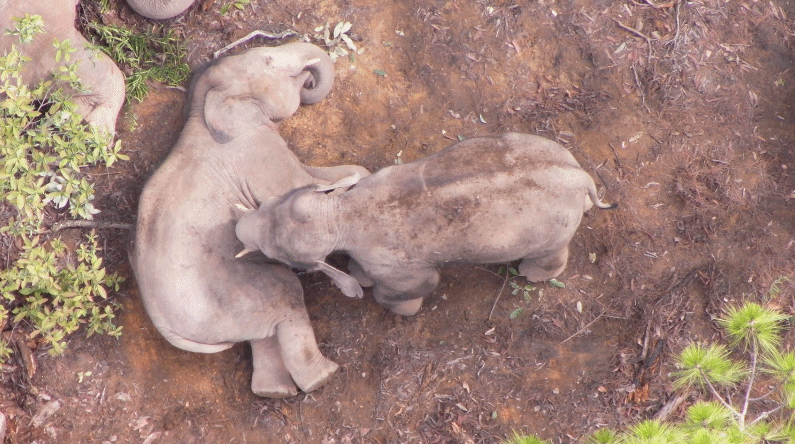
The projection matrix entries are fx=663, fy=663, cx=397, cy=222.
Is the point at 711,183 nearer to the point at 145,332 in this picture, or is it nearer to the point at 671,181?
the point at 671,181

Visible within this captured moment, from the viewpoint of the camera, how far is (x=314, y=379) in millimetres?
5926

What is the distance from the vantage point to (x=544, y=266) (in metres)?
5.76

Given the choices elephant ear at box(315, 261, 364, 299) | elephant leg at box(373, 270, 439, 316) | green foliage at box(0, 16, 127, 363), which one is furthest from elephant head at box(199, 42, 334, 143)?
elephant leg at box(373, 270, 439, 316)

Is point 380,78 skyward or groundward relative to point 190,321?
skyward

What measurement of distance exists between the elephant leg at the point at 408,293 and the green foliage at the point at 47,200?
246cm

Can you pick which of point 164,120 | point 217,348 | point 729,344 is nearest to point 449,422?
point 217,348

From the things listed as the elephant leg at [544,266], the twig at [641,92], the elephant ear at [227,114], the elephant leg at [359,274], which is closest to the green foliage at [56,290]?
the elephant ear at [227,114]

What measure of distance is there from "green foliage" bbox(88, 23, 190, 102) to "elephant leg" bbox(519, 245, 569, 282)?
3.77 metres

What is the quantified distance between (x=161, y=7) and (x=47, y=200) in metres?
2.13

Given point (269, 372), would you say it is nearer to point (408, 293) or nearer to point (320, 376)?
point (320, 376)

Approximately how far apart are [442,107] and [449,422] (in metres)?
2.98

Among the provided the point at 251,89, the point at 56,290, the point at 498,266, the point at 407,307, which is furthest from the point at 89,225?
the point at 498,266

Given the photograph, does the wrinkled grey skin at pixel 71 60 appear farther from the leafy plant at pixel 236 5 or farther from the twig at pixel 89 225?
the leafy plant at pixel 236 5

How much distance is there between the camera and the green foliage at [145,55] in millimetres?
6465
